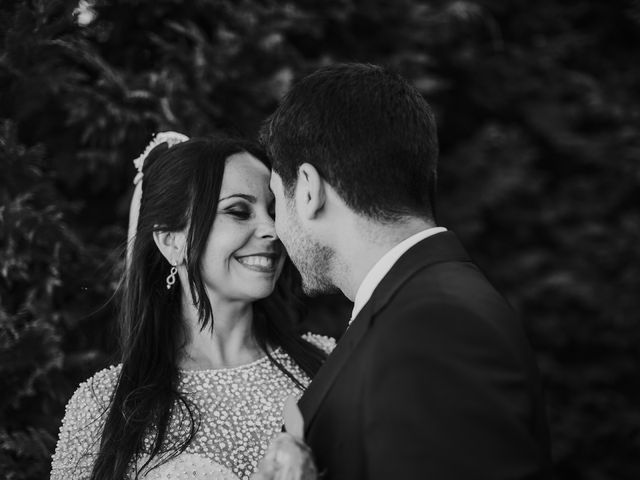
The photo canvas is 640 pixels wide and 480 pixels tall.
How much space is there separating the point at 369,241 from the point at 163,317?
1.35m

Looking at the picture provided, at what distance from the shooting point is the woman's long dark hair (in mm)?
2586

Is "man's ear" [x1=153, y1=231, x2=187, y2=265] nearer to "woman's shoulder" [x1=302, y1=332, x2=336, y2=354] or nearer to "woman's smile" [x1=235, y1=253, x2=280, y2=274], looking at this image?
"woman's smile" [x1=235, y1=253, x2=280, y2=274]

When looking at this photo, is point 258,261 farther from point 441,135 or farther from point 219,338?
point 441,135

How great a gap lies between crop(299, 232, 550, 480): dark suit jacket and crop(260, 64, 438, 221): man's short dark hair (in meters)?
0.22

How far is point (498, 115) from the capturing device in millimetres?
5695

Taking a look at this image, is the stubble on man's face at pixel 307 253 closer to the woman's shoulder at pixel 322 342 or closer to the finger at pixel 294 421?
the finger at pixel 294 421

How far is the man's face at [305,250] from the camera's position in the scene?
6.51 ft

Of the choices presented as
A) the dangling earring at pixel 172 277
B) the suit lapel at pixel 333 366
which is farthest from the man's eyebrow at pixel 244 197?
the suit lapel at pixel 333 366

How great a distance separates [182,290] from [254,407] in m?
0.58

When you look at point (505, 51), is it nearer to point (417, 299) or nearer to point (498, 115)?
point (498, 115)

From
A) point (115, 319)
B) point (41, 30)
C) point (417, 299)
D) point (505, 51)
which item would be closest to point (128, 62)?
point (41, 30)

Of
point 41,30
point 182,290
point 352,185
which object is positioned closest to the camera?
point 352,185

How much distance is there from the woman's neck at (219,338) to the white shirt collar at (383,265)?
1.13 metres

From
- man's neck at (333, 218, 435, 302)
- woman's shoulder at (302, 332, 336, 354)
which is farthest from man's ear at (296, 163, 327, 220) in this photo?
woman's shoulder at (302, 332, 336, 354)
